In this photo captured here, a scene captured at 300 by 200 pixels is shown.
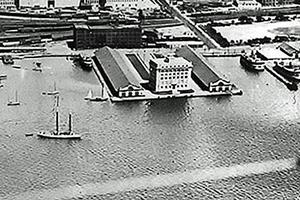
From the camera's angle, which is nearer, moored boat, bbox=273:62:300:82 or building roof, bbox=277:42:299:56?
moored boat, bbox=273:62:300:82

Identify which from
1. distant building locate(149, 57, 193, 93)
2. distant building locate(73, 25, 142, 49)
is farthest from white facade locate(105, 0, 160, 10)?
distant building locate(149, 57, 193, 93)

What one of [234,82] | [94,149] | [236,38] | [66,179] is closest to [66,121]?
[94,149]

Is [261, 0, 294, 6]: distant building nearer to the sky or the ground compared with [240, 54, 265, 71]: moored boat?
nearer to the sky

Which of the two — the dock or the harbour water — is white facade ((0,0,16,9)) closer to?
the harbour water

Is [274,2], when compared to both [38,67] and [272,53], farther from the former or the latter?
[38,67]

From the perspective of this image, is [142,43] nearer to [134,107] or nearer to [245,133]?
[134,107]

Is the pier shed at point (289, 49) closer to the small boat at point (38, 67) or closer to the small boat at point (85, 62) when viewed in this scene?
the small boat at point (85, 62)
